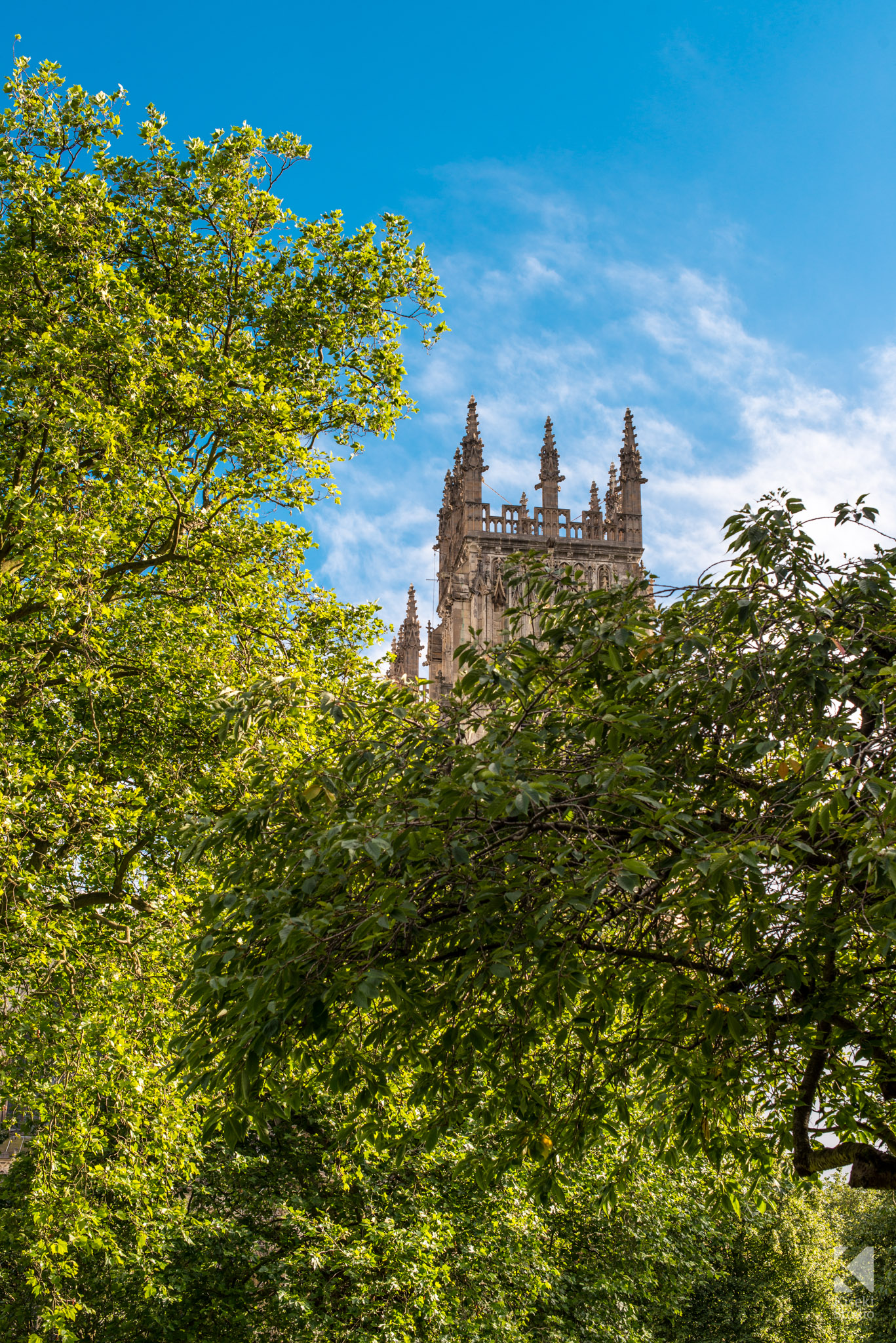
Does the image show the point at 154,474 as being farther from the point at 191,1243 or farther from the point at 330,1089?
the point at 191,1243

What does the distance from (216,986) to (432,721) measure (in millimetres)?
2632

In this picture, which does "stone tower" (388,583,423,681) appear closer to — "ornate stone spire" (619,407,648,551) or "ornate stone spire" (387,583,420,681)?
"ornate stone spire" (387,583,420,681)

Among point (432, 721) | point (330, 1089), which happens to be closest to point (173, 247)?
point (432, 721)

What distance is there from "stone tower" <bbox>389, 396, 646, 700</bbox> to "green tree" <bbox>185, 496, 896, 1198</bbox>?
135ft

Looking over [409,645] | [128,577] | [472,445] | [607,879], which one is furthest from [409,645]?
[607,879]

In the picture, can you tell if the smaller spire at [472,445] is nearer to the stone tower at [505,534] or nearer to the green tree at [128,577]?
the stone tower at [505,534]

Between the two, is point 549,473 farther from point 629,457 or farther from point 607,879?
point 607,879

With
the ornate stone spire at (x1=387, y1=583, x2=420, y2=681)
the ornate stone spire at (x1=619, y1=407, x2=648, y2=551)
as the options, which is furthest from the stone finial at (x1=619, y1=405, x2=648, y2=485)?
the ornate stone spire at (x1=387, y1=583, x2=420, y2=681)

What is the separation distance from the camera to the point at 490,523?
51.0 metres

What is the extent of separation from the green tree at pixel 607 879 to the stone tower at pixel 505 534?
41108 mm

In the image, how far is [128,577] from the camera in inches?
468

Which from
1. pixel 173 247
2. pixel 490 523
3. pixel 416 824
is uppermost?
pixel 490 523

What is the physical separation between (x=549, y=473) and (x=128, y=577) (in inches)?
1648

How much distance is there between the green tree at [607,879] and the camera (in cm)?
511
